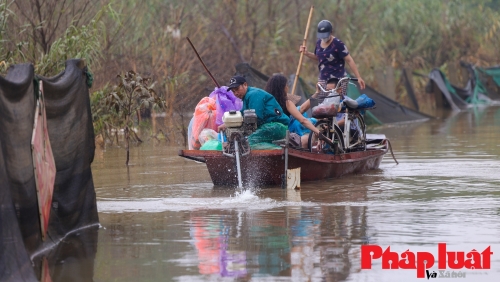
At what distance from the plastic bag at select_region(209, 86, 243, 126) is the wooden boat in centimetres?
77

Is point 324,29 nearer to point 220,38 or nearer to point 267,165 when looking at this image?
point 267,165

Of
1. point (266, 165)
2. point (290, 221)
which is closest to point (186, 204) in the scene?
point (266, 165)

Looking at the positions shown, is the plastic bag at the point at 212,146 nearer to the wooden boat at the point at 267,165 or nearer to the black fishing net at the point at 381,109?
the wooden boat at the point at 267,165

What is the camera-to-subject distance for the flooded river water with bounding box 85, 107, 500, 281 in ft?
23.6

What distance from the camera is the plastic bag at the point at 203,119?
12688 millimetres

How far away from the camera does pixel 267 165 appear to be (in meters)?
11.8

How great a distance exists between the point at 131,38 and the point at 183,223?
14.3 metres

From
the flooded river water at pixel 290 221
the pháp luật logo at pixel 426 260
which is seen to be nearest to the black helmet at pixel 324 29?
the flooded river water at pixel 290 221

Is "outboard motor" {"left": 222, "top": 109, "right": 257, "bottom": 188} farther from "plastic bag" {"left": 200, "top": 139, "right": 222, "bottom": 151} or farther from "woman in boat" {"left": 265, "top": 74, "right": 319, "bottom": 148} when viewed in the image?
"woman in boat" {"left": 265, "top": 74, "right": 319, "bottom": 148}

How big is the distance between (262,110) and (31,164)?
4.70 metres

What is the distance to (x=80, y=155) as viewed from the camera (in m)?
9.17

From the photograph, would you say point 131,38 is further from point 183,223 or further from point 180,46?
point 183,223

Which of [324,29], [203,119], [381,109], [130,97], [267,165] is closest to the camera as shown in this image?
[267,165]

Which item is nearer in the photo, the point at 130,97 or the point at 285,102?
the point at 285,102
